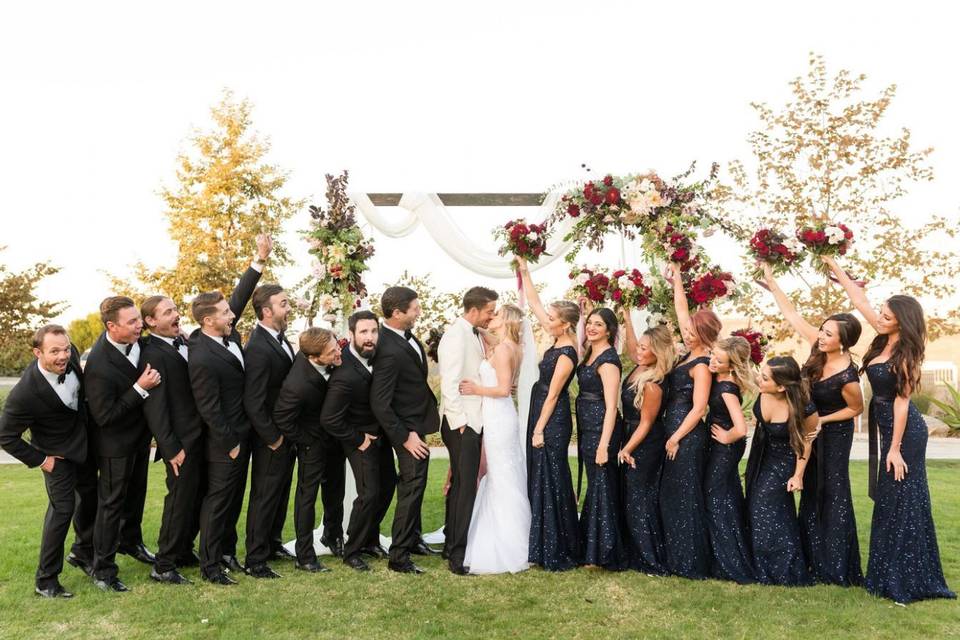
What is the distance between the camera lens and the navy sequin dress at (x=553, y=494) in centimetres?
678

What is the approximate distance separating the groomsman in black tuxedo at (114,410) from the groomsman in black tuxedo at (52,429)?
0.49ft

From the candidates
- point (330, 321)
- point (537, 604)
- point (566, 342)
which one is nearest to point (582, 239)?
point (566, 342)

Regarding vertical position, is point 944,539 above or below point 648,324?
below

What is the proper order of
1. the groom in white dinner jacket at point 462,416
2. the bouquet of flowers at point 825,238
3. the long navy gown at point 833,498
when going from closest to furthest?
the long navy gown at point 833,498 → the bouquet of flowers at point 825,238 → the groom in white dinner jacket at point 462,416

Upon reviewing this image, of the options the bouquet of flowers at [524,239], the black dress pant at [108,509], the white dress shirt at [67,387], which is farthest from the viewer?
the bouquet of flowers at [524,239]

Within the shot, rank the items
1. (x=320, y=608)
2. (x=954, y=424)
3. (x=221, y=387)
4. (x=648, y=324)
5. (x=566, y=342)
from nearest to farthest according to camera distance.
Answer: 1. (x=320, y=608)
2. (x=221, y=387)
3. (x=566, y=342)
4. (x=648, y=324)
5. (x=954, y=424)

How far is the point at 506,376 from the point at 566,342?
1.83ft

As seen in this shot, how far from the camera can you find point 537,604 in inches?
233

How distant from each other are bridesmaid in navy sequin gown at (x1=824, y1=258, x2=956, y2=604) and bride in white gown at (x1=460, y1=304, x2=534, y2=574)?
8.62 feet

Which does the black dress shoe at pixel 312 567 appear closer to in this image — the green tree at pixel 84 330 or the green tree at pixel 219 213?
the green tree at pixel 219 213

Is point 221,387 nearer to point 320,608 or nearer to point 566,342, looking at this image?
point 320,608

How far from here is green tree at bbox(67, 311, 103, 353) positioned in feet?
175

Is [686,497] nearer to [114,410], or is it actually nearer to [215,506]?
[215,506]

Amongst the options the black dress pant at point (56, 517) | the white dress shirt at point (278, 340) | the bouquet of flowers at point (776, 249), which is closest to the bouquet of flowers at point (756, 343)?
the bouquet of flowers at point (776, 249)
